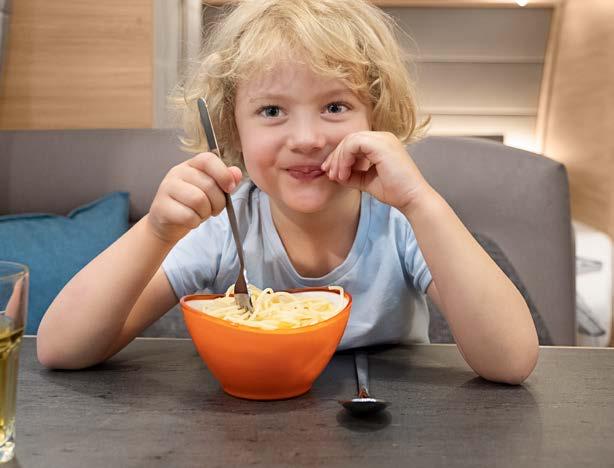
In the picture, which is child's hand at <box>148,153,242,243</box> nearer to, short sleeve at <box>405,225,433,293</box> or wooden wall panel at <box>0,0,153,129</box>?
short sleeve at <box>405,225,433,293</box>

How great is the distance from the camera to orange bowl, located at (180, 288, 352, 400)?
732 mm

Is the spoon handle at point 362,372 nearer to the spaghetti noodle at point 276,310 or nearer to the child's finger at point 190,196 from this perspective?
the spaghetti noodle at point 276,310

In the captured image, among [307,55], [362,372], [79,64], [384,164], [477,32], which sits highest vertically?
[477,32]

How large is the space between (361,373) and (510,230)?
100cm

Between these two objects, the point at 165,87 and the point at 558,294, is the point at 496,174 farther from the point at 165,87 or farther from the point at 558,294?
the point at 165,87

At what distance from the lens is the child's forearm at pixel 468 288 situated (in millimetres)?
881

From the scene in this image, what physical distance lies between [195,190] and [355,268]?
0.36 metres

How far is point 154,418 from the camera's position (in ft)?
2.30

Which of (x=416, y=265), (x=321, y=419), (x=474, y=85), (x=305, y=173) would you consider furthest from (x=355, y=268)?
(x=474, y=85)

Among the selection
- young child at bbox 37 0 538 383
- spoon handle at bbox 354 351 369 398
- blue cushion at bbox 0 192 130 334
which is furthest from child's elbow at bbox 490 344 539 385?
blue cushion at bbox 0 192 130 334

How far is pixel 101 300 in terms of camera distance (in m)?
0.93

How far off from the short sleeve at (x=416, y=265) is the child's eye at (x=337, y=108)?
0.71 ft

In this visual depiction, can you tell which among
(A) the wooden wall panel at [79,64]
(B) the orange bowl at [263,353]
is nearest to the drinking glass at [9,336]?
(B) the orange bowl at [263,353]

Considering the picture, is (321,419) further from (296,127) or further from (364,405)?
(296,127)
